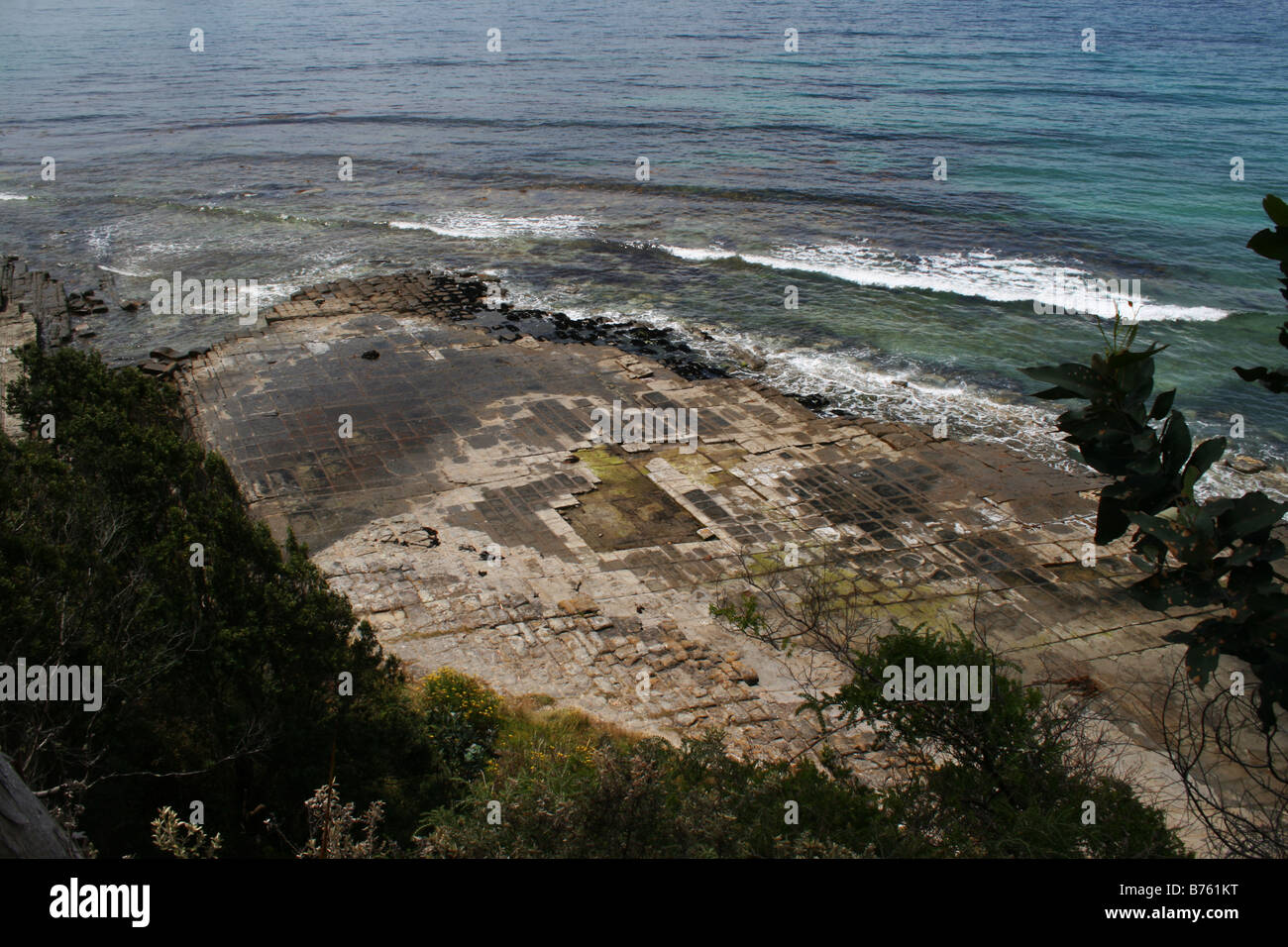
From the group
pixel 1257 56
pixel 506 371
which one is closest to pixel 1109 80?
pixel 1257 56

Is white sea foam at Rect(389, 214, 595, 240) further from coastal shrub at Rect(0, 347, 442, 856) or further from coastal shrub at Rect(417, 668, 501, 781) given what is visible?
coastal shrub at Rect(0, 347, 442, 856)

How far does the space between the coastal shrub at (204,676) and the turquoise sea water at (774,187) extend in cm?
1506

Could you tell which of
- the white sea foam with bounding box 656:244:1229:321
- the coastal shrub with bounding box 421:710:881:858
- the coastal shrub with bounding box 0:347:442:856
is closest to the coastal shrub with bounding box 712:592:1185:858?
the coastal shrub with bounding box 421:710:881:858

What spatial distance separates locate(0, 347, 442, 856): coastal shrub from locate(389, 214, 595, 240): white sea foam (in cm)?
2635

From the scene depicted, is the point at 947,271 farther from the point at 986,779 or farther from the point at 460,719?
the point at 986,779

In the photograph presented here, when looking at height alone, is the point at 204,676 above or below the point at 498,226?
below

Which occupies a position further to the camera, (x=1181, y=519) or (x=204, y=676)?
(x=204, y=676)

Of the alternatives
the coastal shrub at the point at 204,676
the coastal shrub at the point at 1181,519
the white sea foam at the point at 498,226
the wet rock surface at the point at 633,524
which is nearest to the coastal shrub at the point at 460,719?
the coastal shrub at the point at 204,676

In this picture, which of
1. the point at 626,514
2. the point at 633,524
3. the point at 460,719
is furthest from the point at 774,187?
the point at 460,719

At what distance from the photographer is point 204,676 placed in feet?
32.7

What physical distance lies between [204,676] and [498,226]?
29507mm

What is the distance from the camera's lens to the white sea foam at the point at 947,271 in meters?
28.4

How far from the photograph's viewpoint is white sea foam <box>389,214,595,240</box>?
118 feet

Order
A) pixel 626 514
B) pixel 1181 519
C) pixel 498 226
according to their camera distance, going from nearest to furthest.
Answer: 1. pixel 1181 519
2. pixel 626 514
3. pixel 498 226
